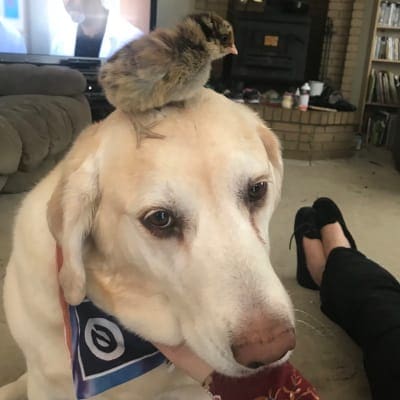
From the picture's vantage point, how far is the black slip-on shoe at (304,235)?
1.77 m

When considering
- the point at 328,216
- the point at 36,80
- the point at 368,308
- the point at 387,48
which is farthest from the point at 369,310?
the point at 387,48

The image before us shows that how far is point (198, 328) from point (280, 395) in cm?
29

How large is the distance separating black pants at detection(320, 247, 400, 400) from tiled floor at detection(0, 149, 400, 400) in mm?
78

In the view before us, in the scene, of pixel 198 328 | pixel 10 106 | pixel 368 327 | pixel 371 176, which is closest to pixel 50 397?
pixel 198 328

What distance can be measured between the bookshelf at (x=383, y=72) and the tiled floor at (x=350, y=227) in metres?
0.45

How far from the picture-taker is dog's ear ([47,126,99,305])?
77 centimetres

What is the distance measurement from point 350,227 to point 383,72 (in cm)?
287

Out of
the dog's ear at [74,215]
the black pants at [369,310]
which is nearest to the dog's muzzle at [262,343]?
the dog's ear at [74,215]

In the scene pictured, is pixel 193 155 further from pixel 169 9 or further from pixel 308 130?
pixel 169 9

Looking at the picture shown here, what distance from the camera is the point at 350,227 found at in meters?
2.46

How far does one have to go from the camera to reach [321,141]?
406 cm

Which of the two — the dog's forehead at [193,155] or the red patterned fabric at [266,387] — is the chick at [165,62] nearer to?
the dog's forehead at [193,155]

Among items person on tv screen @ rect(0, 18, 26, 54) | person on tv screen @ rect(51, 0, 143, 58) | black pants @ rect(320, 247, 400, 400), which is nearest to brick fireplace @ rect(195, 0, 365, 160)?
person on tv screen @ rect(51, 0, 143, 58)

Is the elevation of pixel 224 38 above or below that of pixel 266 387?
above
